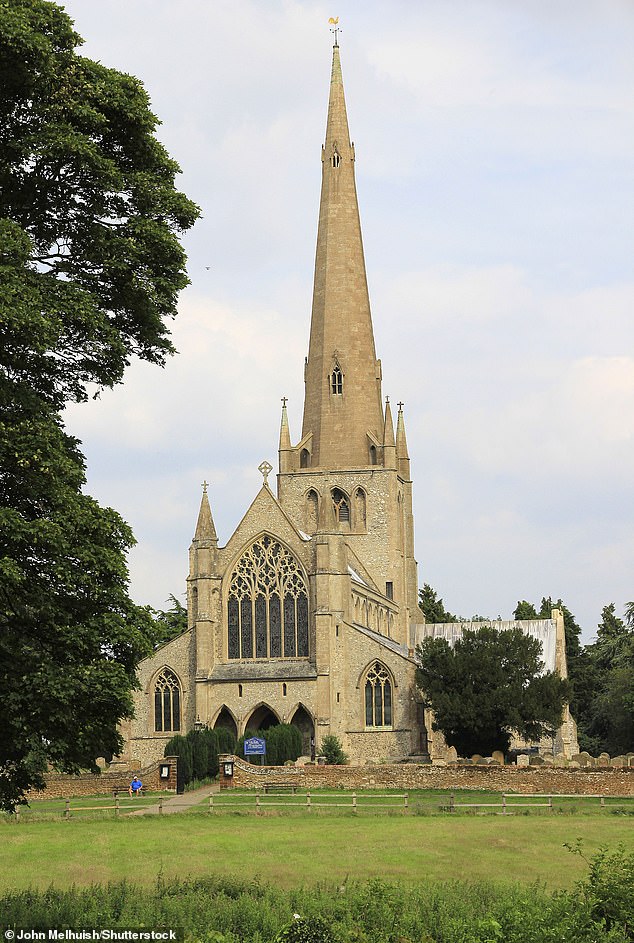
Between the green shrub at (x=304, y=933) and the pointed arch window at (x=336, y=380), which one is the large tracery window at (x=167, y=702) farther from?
the green shrub at (x=304, y=933)

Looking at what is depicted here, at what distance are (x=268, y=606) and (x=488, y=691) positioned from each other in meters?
13.0

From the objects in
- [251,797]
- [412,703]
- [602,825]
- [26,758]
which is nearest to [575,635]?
[412,703]

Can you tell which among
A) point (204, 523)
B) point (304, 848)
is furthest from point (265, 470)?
point (304, 848)

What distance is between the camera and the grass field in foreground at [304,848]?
2272cm

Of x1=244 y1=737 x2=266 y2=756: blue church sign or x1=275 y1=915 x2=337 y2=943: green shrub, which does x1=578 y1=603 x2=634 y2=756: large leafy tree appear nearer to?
x1=244 y1=737 x2=266 y2=756: blue church sign

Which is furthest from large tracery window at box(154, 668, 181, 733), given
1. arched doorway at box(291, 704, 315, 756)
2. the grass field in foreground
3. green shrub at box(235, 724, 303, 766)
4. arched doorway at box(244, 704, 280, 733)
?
the grass field in foreground

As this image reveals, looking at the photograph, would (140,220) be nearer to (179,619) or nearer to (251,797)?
(251,797)

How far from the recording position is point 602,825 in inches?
1220

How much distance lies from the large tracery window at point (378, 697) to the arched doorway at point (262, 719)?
4.54 meters

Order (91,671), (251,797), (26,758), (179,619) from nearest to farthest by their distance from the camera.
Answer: (91,671)
(26,758)
(251,797)
(179,619)

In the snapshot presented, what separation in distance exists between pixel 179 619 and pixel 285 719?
32877mm

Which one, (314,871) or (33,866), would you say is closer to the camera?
(314,871)

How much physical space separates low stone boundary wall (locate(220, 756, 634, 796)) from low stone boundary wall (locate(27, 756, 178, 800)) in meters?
2.12

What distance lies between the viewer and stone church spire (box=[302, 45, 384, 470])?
71625 mm
